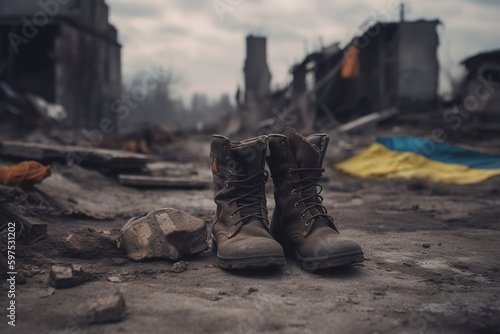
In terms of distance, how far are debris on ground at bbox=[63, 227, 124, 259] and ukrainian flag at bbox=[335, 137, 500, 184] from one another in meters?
4.89

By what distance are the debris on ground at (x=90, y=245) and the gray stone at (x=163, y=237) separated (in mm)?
50

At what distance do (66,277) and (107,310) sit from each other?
38cm

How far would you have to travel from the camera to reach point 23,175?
325cm

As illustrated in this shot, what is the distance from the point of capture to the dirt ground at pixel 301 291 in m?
1.24

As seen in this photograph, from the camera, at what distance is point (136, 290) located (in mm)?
1534

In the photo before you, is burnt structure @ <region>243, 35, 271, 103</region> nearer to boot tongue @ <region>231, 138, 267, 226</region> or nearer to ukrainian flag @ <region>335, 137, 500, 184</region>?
ukrainian flag @ <region>335, 137, 500, 184</region>

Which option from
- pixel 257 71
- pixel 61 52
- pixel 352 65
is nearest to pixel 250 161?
pixel 352 65

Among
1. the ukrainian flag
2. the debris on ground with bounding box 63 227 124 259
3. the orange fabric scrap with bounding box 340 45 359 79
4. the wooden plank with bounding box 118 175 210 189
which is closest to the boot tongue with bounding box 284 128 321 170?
the debris on ground with bounding box 63 227 124 259

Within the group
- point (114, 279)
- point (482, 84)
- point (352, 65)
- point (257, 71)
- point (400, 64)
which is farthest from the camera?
point (257, 71)

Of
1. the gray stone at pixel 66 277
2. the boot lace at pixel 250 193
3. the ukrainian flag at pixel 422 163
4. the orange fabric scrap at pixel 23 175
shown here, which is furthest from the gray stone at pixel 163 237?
the ukrainian flag at pixel 422 163

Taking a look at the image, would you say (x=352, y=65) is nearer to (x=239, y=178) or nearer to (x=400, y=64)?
(x=400, y=64)

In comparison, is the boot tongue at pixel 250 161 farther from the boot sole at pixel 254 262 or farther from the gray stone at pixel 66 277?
the gray stone at pixel 66 277

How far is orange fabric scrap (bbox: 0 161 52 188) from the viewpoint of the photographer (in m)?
3.23

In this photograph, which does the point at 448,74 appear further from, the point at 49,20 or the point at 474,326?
the point at 474,326
